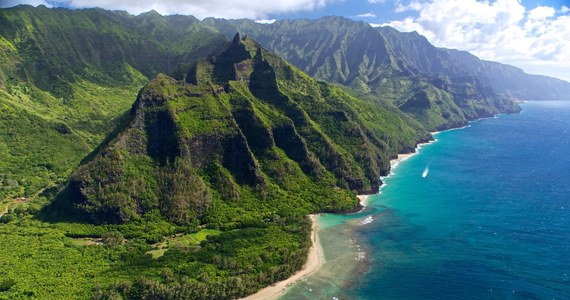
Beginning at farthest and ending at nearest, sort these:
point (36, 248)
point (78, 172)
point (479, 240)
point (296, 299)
Result: point (78, 172), point (479, 240), point (36, 248), point (296, 299)

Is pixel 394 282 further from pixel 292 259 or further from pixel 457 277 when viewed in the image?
pixel 292 259

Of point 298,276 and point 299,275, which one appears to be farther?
point 299,275

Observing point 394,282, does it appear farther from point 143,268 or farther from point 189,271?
point 143,268

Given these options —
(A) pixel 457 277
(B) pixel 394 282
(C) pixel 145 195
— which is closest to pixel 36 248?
(C) pixel 145 195

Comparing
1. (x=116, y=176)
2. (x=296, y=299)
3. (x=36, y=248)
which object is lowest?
(x=296, y=299)

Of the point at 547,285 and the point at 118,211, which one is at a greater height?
the point at 118,211

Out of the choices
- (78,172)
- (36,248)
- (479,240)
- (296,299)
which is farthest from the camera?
(78,172)

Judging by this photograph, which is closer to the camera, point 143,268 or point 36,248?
point 143,268
